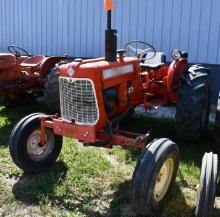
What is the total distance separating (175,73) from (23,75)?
2.78 metres

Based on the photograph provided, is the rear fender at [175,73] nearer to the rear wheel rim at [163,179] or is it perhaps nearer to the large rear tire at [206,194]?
the rear wheel rim at [163,179]

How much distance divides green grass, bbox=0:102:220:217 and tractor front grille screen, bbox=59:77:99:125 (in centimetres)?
70

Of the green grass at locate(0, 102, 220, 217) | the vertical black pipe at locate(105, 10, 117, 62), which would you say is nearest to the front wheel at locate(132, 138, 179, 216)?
the green grass at locate(0, 102, 220, 217)

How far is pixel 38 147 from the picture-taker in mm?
4656

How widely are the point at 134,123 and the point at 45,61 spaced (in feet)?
6.17

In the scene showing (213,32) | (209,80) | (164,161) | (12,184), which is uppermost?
(213,32)

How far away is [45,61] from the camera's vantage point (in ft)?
22.9

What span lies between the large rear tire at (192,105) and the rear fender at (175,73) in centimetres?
14

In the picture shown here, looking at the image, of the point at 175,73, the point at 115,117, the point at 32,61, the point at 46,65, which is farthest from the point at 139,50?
the point at 32,61

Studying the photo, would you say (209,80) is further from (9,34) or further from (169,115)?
(9,34)

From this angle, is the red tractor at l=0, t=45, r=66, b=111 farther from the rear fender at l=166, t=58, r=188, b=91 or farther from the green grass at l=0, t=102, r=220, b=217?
the rear fender at l=166, t=58, r=188, b=91

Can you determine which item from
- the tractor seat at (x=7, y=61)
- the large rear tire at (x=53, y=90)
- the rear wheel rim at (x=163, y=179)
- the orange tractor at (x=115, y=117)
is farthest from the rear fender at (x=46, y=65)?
the rear wheel rim at (x=163, y=179)

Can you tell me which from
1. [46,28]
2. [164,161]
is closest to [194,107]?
[164,161]

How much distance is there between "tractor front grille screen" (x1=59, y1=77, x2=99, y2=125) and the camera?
4.03m
